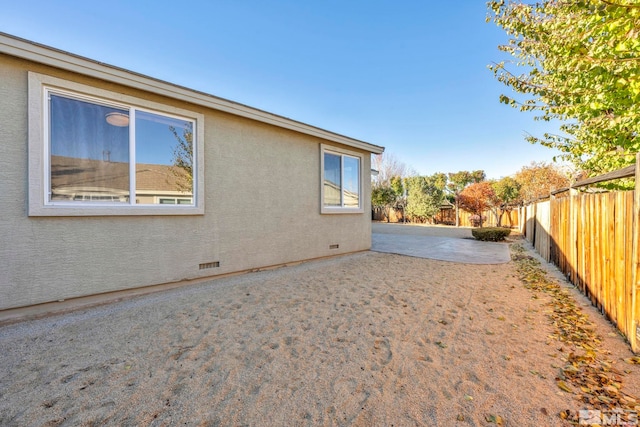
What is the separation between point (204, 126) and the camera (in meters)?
5.10

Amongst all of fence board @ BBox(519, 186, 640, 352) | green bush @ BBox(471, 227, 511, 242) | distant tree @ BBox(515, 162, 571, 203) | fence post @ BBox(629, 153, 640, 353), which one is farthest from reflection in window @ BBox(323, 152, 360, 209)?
distant tree @ BBox(515, 162, 571, 203)

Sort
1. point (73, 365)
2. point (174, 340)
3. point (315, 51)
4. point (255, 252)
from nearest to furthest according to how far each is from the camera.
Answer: point (73, 365), point (174, 340), point (255, 252), point (315, 51)

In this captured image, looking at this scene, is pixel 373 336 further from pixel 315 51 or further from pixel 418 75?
pixel 418 75

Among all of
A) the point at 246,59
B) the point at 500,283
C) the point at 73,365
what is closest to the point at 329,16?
the point at 246,59

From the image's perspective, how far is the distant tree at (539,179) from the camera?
1877 cm

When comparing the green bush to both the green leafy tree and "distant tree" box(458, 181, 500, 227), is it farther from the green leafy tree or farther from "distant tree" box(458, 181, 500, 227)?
the green leafy tree

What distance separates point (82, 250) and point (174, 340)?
2.27m

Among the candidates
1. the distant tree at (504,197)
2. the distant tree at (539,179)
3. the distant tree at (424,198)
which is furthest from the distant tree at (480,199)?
the distant tree at (424,198)

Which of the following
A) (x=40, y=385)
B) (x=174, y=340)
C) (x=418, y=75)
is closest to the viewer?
(x=40, y=385)

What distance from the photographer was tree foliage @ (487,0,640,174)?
3.05m

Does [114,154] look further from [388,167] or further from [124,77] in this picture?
[388,167]

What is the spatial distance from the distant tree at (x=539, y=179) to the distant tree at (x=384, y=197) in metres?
10.1

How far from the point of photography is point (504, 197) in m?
20.4

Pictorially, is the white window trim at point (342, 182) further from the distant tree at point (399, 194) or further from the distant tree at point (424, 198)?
the distant tree at point (399, 194)
